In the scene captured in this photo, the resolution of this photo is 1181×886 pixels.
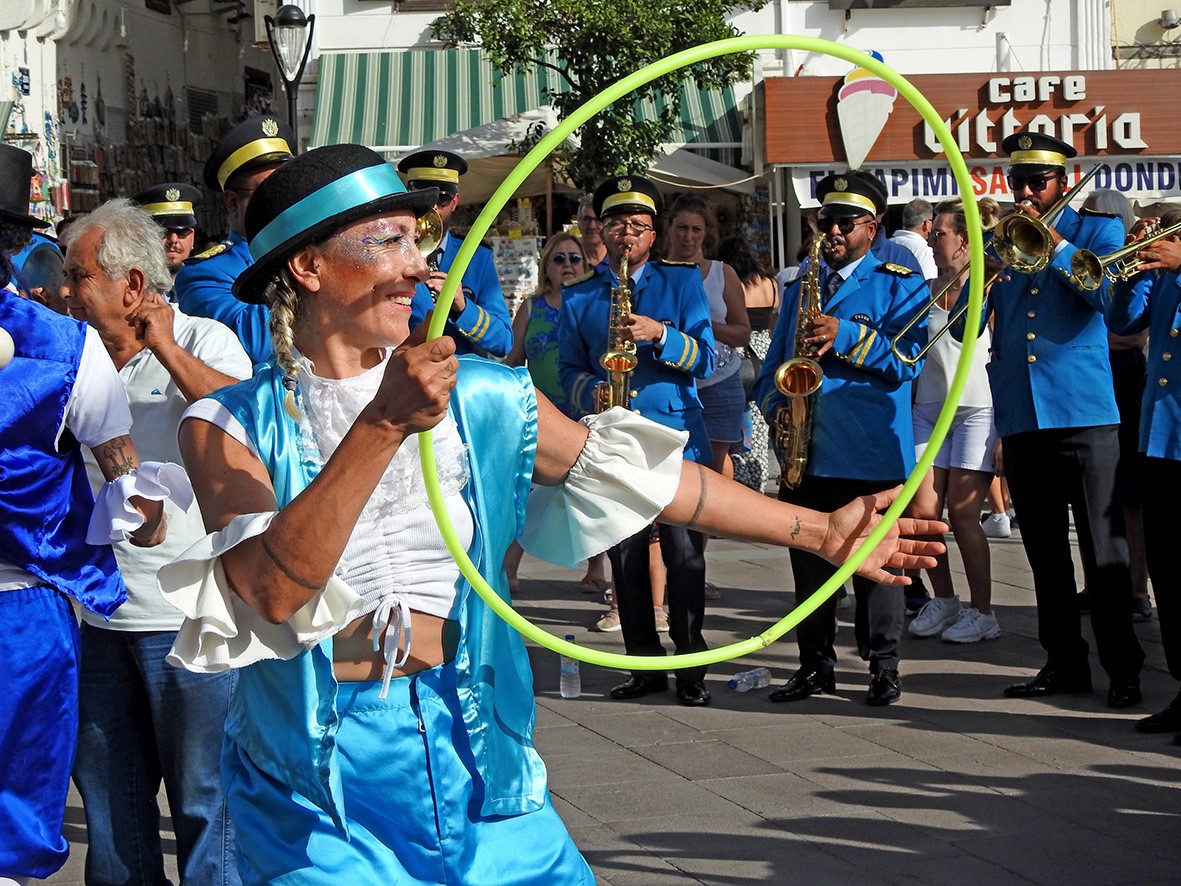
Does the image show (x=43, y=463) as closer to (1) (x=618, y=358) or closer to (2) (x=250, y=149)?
(2) (x=250, y=149)

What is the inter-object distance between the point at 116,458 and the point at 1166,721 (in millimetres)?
4309

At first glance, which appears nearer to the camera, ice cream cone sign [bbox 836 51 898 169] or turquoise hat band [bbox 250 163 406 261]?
turquoise hat band [bbox 250 163 406 261]

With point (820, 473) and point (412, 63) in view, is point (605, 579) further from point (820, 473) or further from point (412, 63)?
point (412, 63)

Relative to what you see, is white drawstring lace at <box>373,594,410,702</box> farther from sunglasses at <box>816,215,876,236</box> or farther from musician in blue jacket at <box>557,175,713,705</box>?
sunglasses at <box>816,215,876,236</box>

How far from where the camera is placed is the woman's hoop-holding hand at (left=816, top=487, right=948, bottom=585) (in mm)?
2871

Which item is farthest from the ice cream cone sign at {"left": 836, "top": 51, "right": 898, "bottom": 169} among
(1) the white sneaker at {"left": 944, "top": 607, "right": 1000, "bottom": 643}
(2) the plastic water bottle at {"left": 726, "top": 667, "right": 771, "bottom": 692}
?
(2) the plastic water bottle at {"left": 726, "top": 667, "right": 771, "bottom": 692}

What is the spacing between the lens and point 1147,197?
18.9 meters

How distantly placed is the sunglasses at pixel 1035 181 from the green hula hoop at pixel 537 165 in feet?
12.8

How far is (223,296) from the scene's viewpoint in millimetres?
5254

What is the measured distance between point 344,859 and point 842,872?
2.54 meters

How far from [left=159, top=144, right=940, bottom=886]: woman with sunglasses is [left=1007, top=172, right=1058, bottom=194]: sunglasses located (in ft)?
13.3

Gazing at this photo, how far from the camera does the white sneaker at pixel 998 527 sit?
11062 mm

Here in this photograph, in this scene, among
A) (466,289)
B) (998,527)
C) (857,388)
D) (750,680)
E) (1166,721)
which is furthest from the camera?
(998,527)

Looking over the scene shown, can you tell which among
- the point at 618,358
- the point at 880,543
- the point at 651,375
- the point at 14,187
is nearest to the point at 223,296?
the point at 14,187
